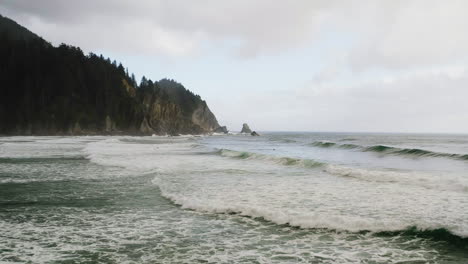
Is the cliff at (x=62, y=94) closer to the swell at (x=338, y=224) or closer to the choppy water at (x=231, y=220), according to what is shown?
the choppy water at (x=231, y=220)

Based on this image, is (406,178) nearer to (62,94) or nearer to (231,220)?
(231,220)

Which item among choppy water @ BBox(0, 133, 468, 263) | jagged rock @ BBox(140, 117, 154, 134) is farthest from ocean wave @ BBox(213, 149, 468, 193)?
jagged rock @ BBox(140, 117, 154, 134)

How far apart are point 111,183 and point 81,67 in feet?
398

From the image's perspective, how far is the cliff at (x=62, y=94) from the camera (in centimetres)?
9975

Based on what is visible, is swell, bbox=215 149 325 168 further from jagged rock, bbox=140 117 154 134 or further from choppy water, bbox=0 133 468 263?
jagged rock, bbox=140 117 154 134

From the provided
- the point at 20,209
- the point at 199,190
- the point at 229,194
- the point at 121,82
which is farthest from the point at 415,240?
the point at 121,82

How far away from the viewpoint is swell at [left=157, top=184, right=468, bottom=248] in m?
7.86

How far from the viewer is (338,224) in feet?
28.5

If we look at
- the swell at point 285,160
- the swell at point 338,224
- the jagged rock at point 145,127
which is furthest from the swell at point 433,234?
the jagged rock at point 145,127

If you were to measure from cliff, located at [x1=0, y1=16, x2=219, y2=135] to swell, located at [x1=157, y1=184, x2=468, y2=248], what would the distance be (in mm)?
102735

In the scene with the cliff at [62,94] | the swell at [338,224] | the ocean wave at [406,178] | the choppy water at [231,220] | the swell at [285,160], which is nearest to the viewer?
the choppy water at [231,220]

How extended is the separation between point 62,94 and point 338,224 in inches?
4555

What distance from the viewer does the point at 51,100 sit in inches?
4166

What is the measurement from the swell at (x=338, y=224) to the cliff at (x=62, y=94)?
10274 cm
